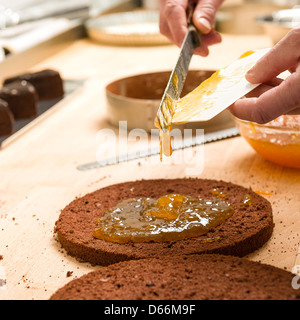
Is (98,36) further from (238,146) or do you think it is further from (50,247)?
(50,247)

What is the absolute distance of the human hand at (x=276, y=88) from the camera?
1.39 meters

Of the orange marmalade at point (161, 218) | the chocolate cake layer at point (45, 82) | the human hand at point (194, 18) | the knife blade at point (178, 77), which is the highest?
the human hand at point (194, 18)

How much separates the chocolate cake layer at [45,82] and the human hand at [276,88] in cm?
166

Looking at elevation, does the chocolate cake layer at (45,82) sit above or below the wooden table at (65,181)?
above

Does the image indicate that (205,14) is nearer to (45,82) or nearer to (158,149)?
(158,149)

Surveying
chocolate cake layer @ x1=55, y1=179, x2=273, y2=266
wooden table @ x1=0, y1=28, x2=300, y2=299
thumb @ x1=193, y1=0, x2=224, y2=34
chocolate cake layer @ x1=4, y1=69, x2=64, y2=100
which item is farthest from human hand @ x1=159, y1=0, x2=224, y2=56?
chocolate cake layer @ x1=4, y1=69, x2=64, y2=100

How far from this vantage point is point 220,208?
162cm

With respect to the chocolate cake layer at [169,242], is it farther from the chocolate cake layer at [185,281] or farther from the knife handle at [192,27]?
the knife handle at [192,27]

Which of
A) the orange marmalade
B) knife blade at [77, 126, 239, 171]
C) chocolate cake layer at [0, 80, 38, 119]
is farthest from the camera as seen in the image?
chocolate cake layer at [0, 80, 38, 119]

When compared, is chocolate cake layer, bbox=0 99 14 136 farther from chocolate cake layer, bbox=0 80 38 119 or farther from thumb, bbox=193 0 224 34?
thumb, bbox=193 0 224 34

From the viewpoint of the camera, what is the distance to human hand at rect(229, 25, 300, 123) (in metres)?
1.39

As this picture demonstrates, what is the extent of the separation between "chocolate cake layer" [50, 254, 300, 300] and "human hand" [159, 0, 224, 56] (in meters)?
1.20

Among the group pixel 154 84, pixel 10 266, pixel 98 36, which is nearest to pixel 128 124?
pixel 154 84

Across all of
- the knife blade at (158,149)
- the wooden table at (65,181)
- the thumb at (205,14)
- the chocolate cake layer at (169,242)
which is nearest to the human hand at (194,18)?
the thumb at (205,14)
